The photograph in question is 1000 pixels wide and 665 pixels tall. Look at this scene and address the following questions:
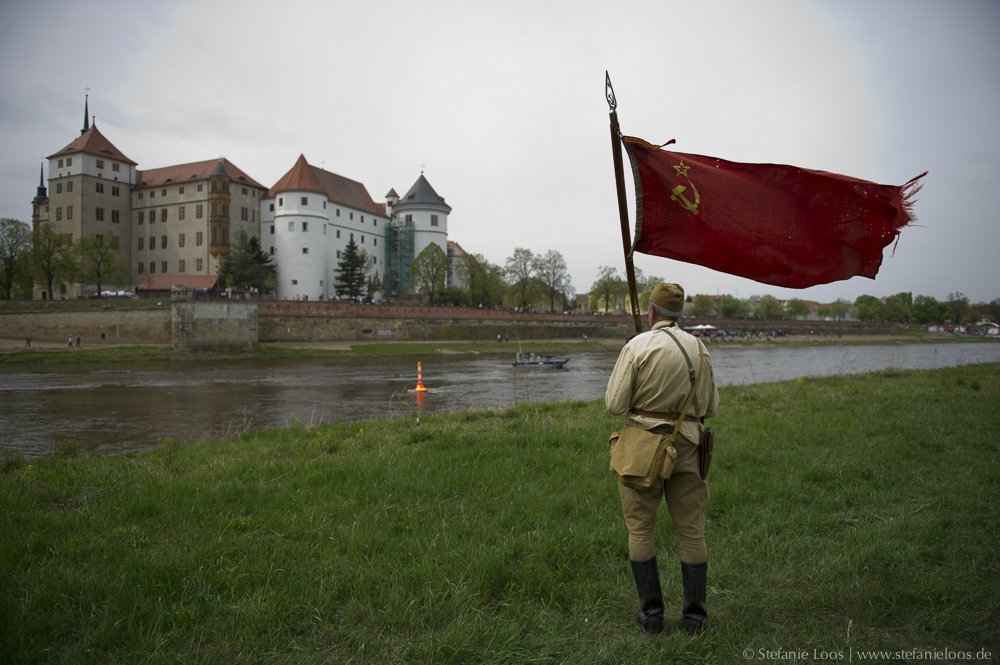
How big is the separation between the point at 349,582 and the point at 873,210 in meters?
4.88

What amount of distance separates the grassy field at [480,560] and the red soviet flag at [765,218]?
91.4 inches

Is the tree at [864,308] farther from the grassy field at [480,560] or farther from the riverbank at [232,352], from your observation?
the grassy field at [480,560]

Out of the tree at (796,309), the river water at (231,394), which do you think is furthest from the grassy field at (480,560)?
the tree at (796,309)

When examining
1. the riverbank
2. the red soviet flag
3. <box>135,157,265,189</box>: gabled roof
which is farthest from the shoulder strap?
<box>135,157,265,189</box>: gabled roof

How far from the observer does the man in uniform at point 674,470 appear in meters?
3.53

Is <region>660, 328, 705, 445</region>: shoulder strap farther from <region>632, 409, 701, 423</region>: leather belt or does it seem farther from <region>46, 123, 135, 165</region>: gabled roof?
<region>46, 123, 135, 165</region>: gabled roof

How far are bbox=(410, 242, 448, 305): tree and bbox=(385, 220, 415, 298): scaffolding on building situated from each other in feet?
37.4

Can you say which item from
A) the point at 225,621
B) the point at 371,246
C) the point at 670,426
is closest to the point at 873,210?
the point at 670,426

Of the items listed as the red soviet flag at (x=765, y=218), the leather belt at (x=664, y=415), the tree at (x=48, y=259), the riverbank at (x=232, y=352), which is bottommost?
the riverbank at (x=232, y=352)

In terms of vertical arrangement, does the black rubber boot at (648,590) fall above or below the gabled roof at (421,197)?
below

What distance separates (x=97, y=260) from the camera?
6269 centimetres

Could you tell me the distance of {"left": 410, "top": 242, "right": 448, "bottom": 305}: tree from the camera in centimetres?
7856

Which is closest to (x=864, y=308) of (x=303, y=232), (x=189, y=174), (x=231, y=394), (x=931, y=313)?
(x=931, y=313)

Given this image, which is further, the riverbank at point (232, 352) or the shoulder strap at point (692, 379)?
the riverbank at point (232, 352)
